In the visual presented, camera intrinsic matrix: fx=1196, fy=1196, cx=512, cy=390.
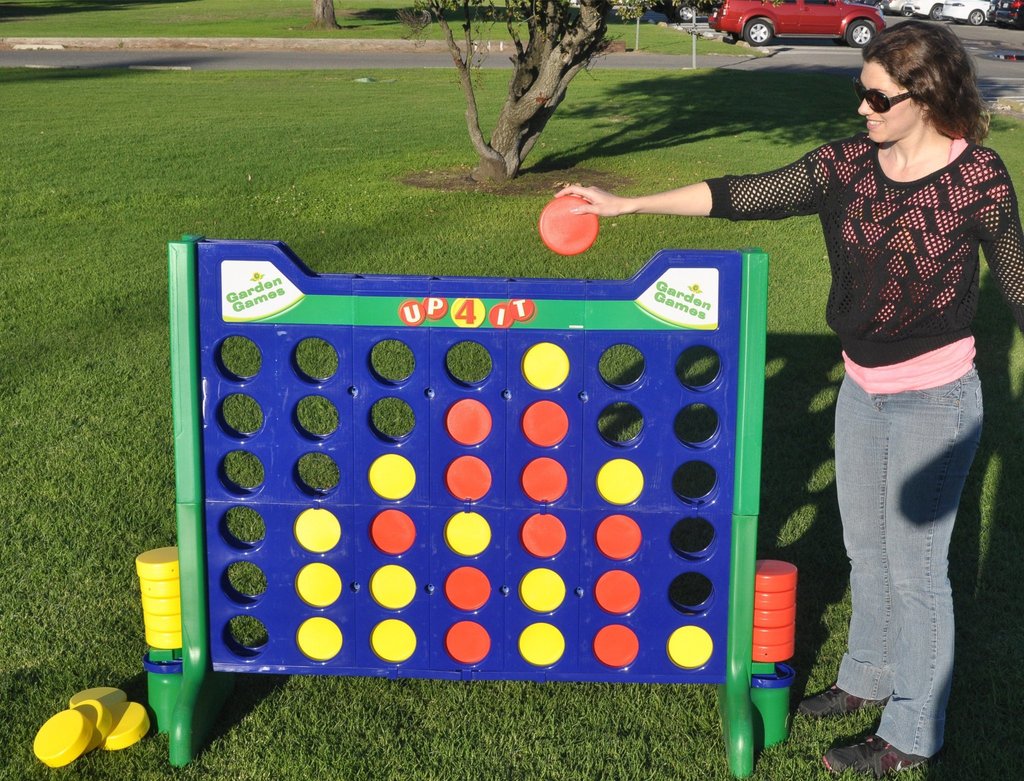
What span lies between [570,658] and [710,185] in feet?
5.03

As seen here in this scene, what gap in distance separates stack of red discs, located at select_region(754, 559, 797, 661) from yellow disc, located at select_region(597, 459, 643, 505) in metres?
0.48

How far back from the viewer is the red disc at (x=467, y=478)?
3.64 meters

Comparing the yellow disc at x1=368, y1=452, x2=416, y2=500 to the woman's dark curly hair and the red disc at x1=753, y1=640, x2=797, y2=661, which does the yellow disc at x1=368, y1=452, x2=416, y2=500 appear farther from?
the woman's dark curly hair

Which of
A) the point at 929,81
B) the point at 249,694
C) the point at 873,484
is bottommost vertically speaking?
the point at 249,694

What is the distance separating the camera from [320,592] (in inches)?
148

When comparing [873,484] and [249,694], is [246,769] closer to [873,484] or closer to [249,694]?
[249,694]

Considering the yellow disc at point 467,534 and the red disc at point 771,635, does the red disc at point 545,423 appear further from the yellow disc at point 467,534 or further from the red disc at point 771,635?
the red disc at point 771,635

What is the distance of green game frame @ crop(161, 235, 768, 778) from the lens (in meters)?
3.49

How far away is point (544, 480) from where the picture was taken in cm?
363

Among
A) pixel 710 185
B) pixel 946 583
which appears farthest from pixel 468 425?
pixel 946 583

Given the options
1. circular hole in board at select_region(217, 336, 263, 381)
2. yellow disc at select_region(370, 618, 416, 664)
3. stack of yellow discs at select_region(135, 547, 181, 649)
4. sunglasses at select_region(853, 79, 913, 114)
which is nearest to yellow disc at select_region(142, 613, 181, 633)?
stack of yellow discs at select_region(135, 547, 181, 649)

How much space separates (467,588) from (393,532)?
0.96 feet

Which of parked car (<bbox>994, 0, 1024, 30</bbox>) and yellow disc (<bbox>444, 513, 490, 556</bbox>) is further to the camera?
parked car (<bbox>994, 0, 1024, 30</bbox>)

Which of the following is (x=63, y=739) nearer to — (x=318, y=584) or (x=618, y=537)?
(x=318, y=584)
